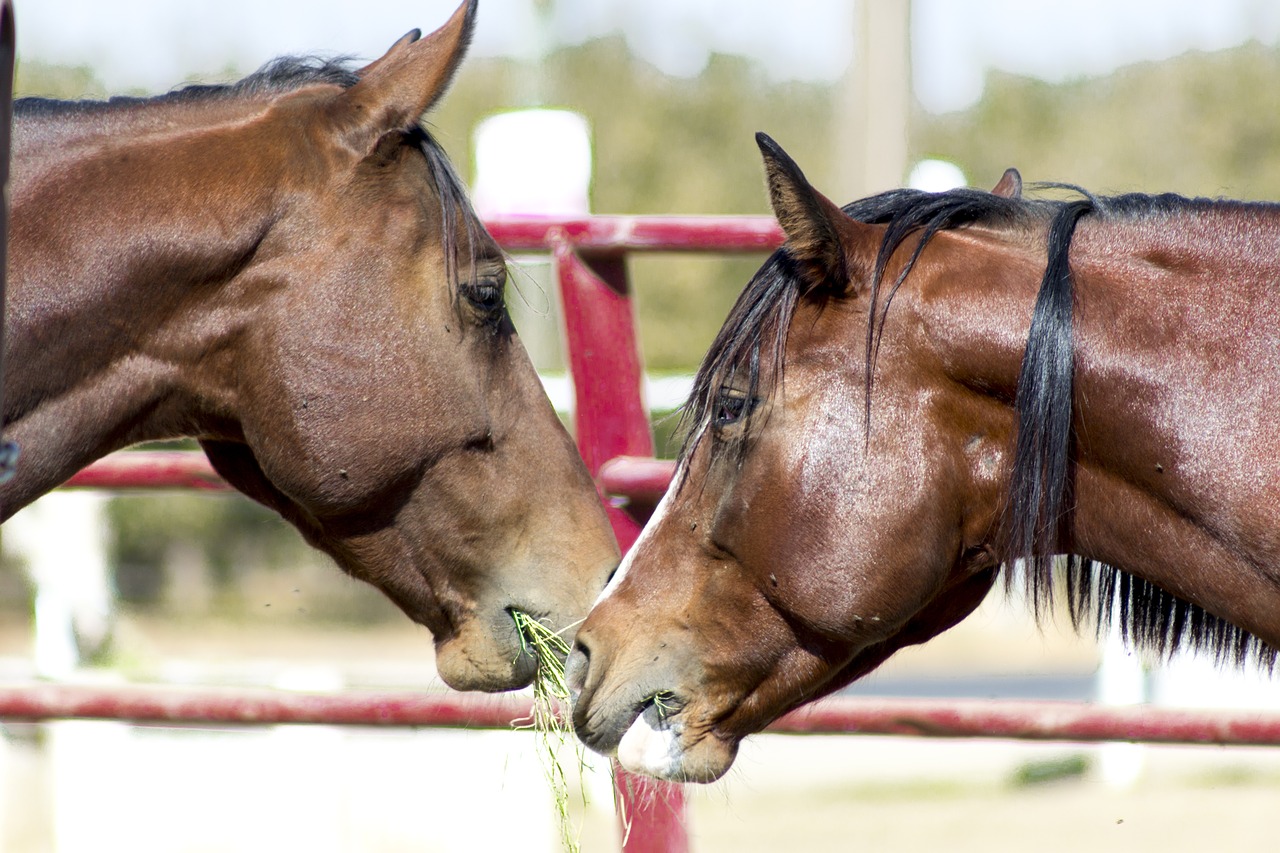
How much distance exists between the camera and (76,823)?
4926mm

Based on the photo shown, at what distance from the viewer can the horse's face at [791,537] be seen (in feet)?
7.51

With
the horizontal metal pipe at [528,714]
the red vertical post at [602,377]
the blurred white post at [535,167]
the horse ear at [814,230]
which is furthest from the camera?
the blurred white post at [535,167]

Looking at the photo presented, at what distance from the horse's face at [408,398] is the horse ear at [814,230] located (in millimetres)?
661

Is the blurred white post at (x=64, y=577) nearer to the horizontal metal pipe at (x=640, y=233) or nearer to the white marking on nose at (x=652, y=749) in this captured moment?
the horizontal metal pipe at (x=640, y=233)

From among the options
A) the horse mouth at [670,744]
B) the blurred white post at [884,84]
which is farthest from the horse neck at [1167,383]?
the blurred white post at [884,84]

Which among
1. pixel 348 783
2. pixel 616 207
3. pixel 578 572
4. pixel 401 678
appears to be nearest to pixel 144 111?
pixel 578 572

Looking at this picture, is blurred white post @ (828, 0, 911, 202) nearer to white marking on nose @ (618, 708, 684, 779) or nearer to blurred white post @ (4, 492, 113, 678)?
blurred white post @ (4, 492, 113, 678)

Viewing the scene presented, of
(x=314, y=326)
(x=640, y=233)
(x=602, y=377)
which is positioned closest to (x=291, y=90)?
(x=314, y=326)

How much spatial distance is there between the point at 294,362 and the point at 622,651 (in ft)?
2.65

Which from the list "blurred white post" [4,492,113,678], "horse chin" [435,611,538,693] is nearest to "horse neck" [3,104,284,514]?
"horse chin" [435,611,538,693]

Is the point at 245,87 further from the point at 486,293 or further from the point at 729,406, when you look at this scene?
the point at 729,406

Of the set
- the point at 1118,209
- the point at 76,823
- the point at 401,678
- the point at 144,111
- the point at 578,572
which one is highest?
the point at 144,111

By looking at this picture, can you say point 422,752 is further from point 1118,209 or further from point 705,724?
point 1118,209

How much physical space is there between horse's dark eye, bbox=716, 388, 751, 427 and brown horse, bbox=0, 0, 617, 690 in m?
0.48
